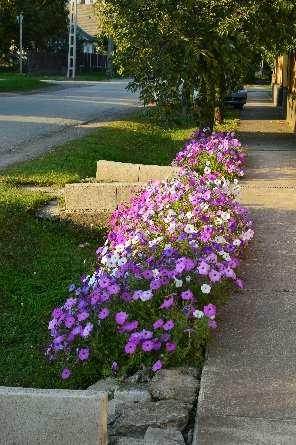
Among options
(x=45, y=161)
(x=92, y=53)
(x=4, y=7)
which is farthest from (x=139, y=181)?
(x=92, y=53)

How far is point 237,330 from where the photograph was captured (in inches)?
180

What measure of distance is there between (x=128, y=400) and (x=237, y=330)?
3.36 ft

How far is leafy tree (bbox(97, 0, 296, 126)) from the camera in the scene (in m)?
14.0

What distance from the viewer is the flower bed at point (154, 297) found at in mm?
4184

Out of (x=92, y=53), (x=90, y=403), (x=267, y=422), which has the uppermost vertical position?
(x=92, y=53)

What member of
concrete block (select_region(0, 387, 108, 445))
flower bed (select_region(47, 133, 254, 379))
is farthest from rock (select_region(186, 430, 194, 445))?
flower bed (select_region(47, 133, 254, 379))

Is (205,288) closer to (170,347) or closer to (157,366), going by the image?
(170,347)

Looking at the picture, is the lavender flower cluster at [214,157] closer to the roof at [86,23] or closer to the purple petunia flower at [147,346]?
the purple petunia flower at [147,346]

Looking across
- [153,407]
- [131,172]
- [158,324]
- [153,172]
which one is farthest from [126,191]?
[153,407]

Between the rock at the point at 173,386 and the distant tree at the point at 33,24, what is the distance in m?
51.5

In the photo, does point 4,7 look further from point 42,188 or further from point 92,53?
point 42,188

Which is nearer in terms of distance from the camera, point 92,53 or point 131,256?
point 131,256

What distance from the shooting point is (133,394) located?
3855 millimetres

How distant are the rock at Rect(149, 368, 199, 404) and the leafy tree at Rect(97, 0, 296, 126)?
10.4 metres
